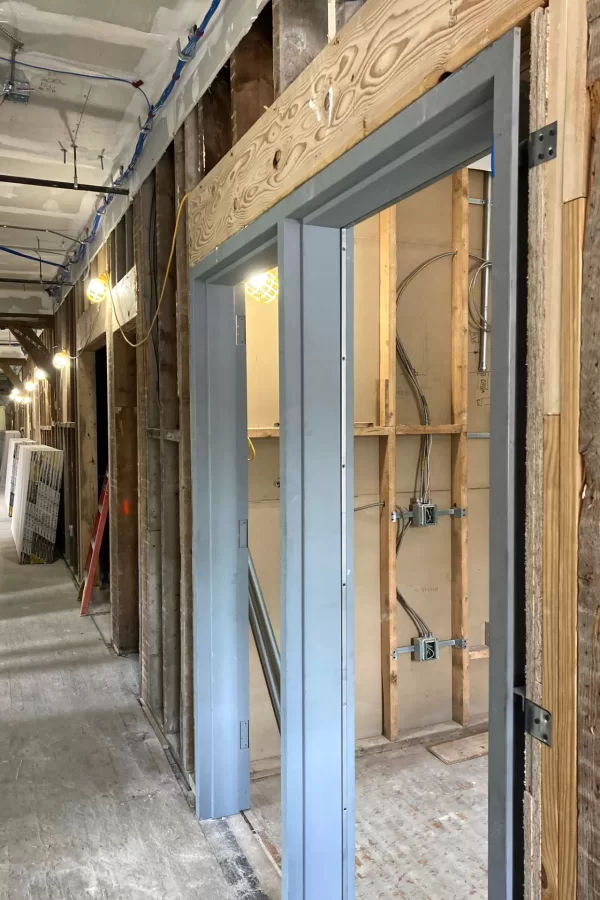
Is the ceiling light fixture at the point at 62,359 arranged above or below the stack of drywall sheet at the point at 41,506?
above

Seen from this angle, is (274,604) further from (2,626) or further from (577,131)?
(2,626)

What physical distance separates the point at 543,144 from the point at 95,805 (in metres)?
2.92

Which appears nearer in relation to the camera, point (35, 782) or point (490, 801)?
point (490, 801)

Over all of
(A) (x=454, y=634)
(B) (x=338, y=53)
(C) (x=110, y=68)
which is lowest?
(A) (x=454, y=634)

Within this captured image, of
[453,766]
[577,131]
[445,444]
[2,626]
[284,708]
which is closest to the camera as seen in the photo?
[577,131]

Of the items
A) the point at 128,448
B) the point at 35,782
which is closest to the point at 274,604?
the point at 35,782

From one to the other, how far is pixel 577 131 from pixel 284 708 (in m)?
1.56

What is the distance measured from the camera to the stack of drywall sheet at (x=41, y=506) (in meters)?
7.28

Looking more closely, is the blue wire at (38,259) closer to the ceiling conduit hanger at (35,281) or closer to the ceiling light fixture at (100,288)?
the ceiling conduit hanger at (35,281)

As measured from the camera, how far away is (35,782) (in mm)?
2898

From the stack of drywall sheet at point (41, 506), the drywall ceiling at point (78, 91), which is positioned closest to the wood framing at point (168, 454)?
the drywall ceiling at point (78, 91)

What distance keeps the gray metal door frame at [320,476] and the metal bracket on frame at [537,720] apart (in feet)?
0.09

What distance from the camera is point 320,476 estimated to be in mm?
1814

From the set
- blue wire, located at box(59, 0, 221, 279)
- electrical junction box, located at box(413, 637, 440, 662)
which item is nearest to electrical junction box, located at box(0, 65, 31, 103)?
blue wire, located at box(59, 0, 221, 279)
